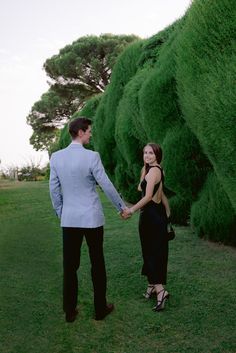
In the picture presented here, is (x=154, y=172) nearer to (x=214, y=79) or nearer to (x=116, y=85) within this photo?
(x=214, y=79)

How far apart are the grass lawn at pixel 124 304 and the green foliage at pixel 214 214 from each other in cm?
22

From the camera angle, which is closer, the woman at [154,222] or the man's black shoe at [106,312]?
the man's black shoe at [106,312]

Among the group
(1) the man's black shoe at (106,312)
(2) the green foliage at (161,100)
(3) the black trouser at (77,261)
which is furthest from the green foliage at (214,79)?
(2) the green foliage at (161,100)

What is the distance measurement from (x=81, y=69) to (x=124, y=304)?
35088mm

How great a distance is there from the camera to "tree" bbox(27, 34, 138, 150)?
38966 mm

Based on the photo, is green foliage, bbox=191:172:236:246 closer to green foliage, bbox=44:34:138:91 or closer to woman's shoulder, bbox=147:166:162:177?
woman's shoulder, bbox=147:166:162:177

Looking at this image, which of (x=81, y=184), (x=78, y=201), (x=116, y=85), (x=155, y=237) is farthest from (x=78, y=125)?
(x=116, y=85)

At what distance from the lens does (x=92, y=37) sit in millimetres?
39938

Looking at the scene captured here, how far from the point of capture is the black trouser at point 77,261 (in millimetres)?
4777

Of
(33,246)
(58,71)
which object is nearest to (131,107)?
(33,246)

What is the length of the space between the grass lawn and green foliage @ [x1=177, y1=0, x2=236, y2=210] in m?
1.22

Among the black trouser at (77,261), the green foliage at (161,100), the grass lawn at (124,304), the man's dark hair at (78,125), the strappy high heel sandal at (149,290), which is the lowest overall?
the grass lawn at (124,304)

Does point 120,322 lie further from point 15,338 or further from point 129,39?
point 129,39

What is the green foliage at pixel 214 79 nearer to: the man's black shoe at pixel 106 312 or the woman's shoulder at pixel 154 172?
the woman's shoulder at pixel 154 172
